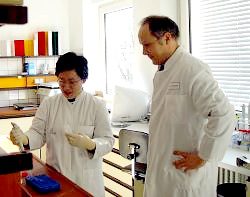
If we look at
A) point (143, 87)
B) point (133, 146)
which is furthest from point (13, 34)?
point (133, 146)

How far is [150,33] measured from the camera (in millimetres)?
1727

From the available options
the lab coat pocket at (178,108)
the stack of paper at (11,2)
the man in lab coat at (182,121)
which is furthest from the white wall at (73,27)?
the stack of paper at (11,2)

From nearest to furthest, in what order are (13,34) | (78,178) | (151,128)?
(151,128)
(78,178)
(13,34)

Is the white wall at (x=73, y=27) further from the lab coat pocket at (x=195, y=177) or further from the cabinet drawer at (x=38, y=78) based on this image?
the lab coat pocket at (x=195, y=177)

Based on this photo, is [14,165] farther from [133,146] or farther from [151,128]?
[133,146]

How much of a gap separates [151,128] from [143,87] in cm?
186

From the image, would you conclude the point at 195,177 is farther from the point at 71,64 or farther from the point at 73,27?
the point at 73,27

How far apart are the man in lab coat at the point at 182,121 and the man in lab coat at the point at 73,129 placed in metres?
0.34

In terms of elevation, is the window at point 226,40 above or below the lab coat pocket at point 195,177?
above

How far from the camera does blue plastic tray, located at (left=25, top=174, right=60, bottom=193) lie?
1533 millimetres

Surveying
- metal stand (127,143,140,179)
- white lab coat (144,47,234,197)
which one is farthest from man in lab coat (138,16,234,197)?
metal stand (127,143,140,179)

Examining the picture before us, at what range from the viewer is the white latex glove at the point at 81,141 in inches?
71.9

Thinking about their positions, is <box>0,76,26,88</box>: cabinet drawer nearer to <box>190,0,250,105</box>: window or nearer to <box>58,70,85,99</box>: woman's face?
<box>190,0,250,105</box>: window

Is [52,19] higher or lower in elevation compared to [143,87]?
higher
